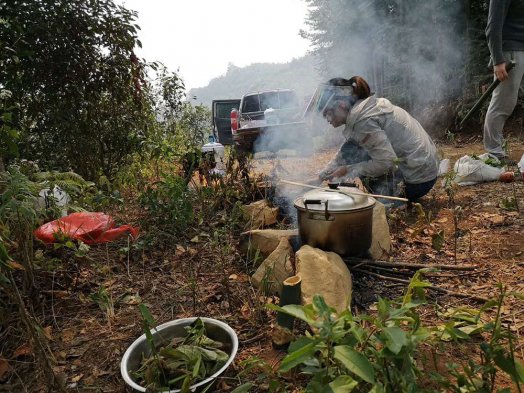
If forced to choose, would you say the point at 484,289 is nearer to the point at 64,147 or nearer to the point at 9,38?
the point at 64,147

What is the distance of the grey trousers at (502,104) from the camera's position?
13.8 ft

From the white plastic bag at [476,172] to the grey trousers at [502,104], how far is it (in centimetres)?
22

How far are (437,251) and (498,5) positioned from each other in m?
3.18

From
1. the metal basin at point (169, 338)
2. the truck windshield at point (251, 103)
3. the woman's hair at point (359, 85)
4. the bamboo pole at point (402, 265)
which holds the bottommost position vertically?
the metal basin at point (169, 338)

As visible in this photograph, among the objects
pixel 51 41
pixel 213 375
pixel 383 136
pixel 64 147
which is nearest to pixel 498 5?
pixel 383 136

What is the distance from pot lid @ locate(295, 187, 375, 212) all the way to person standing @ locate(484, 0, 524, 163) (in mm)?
2612

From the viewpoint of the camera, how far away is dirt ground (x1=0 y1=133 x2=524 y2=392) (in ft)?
6.22

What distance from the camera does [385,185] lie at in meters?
3.91

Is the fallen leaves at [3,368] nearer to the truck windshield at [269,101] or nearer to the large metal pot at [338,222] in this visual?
the large metal pot at [338,222]

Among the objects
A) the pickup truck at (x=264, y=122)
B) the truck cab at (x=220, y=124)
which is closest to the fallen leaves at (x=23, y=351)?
the pickup truck at (x=264, y=122)

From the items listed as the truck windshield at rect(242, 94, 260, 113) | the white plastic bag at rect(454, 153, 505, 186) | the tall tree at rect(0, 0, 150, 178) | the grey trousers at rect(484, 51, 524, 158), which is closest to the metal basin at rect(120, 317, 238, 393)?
the tall tree at rect(0, 0, 150, 178)

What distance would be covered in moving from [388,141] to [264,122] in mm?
7440

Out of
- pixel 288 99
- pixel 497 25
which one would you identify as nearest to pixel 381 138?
pixel 497 25

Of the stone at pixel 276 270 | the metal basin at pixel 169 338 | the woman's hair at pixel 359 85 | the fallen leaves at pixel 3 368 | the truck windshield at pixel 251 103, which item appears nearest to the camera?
the metal basin at pixel 169 338
